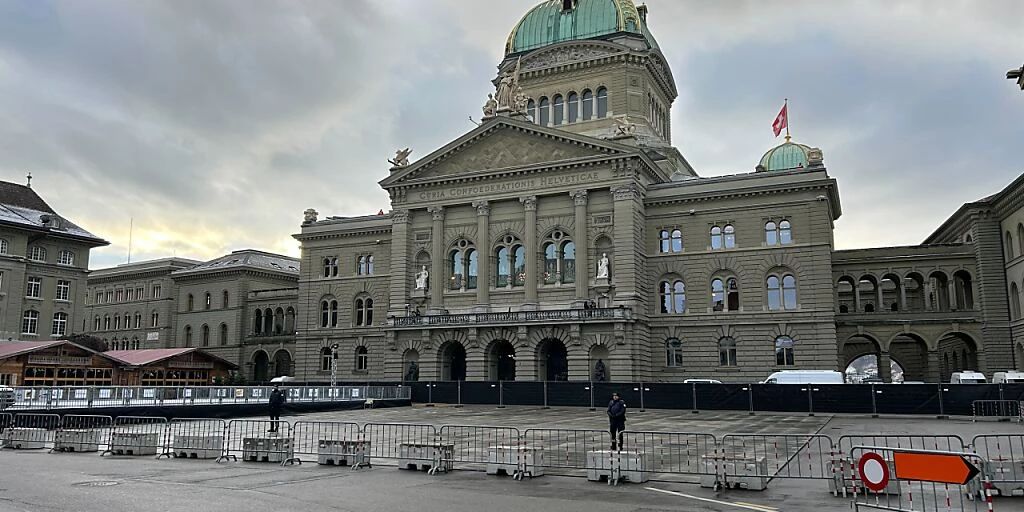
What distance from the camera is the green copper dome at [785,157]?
3051 inches

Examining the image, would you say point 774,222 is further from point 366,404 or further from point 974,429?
point 366,404

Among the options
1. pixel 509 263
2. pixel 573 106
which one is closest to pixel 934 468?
pixel 509 263

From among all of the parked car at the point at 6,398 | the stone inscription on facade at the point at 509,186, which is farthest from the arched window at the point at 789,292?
the parked car at the point at 6,398

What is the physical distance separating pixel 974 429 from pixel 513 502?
24.7 meters

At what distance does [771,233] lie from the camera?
58.0 m

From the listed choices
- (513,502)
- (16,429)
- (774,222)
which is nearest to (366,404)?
(16,429)

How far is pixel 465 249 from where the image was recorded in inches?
2532

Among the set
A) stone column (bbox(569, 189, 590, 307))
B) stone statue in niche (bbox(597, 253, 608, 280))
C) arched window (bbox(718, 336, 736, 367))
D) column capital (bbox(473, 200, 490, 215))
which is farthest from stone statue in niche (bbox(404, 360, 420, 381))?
arched window (bbox(718, 336, 736, 367))

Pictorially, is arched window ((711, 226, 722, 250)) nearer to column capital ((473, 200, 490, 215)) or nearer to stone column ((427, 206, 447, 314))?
column capital ((473, 200, 490, 215))

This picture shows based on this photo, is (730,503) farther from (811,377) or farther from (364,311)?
(364,311)

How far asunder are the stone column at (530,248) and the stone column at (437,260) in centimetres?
697

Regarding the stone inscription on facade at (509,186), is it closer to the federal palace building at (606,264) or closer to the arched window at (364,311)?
the federal palace building at (606,264)

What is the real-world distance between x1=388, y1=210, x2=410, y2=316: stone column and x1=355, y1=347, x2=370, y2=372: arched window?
6677 mm

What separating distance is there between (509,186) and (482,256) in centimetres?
569
